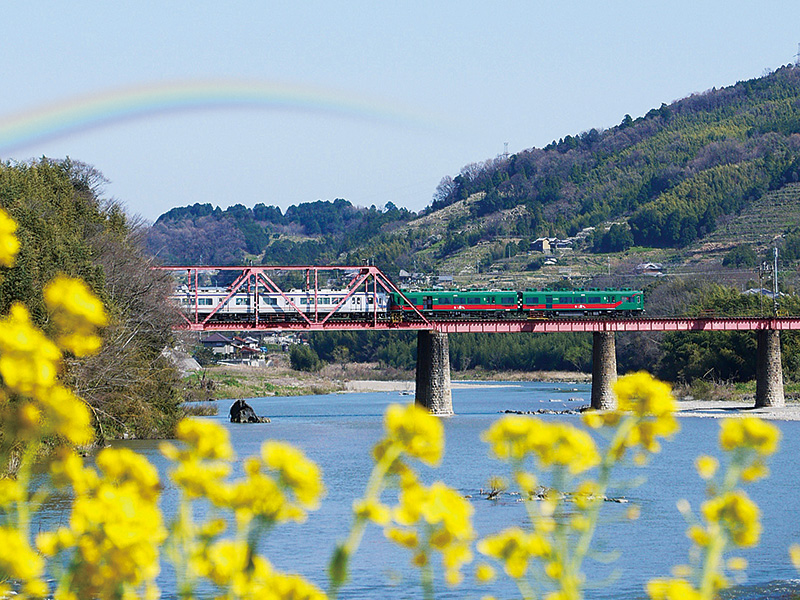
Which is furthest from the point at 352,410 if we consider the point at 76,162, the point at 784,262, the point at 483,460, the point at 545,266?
the point at 545,266

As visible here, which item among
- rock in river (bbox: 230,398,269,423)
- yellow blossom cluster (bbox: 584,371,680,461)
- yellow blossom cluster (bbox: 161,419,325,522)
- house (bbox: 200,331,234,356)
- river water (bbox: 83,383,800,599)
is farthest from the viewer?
house (bbox: 200,331,234,356)

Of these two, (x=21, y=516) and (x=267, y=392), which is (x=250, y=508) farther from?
(x=267, y=392)

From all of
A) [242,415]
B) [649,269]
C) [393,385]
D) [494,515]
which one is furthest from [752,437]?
[649,269]

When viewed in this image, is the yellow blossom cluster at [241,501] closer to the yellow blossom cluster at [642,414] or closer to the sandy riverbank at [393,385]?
the yellow blossom cluster at [642,414]

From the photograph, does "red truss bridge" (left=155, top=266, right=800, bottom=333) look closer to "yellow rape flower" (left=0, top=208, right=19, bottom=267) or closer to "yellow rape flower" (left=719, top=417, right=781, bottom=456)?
"yellow rape flower" (left=0, top=208, right=19, bottom=267)

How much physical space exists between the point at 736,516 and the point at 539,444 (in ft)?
2.19

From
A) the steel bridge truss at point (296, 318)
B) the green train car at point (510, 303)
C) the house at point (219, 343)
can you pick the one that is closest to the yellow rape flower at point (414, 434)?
the steel bridge truss at point (296, 318)

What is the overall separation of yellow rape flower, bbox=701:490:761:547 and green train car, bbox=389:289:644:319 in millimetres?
62528

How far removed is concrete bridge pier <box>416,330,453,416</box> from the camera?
63.6 m

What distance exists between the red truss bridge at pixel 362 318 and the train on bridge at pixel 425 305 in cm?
8

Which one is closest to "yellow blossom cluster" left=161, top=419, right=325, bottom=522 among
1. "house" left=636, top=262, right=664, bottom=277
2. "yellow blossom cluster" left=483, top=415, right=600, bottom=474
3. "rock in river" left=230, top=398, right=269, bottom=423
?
"yellow blossom cluster" left=483, top=415, right=600, bottom=474

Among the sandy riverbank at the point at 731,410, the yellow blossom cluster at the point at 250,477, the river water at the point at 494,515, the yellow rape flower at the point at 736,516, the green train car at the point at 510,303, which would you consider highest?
the green train car at the point at 510,303

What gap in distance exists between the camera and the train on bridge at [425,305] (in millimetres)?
67000

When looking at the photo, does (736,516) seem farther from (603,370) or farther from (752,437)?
(603,370)
